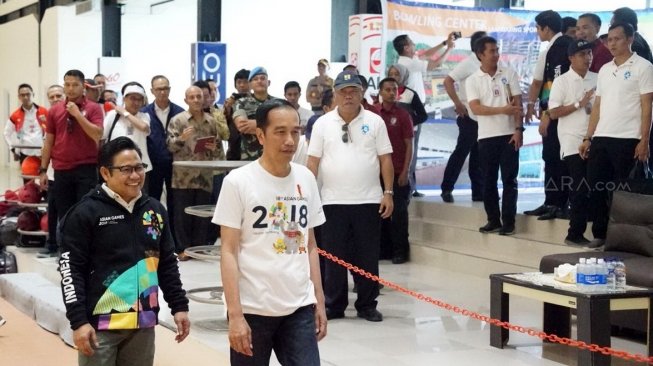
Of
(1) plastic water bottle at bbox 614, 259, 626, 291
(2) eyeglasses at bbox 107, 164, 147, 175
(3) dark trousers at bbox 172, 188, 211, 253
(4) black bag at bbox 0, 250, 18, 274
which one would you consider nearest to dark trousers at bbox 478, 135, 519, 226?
(3) dark trousers at bbox 172, 188, 211, 253

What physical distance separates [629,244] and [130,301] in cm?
438

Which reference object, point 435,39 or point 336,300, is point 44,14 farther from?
point 336,300

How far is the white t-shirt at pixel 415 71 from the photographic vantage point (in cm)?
1150

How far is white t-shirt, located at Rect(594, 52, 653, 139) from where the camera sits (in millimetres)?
7730

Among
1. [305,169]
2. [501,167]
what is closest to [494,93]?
[501,167]

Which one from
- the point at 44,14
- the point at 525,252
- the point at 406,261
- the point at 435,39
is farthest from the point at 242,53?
the point at 525,252

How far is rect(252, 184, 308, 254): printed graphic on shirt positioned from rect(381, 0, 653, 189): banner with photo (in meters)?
8.03

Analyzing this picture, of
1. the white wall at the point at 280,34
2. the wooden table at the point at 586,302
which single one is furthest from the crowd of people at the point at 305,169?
the white wall at the point at 280,34

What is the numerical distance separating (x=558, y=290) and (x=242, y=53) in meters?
15.2

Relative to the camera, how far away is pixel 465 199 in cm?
1164

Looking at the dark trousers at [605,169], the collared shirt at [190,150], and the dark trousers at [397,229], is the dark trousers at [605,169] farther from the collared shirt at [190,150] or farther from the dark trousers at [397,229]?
the collared shirt at [190,150]

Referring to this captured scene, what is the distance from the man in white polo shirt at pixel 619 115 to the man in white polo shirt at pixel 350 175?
1.91 meters

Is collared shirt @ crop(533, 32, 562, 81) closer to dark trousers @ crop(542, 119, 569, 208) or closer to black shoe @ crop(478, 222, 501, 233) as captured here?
dark trousers @ crop(542, 119, 569, 208)

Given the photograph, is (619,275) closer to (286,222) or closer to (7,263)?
(286,222)
